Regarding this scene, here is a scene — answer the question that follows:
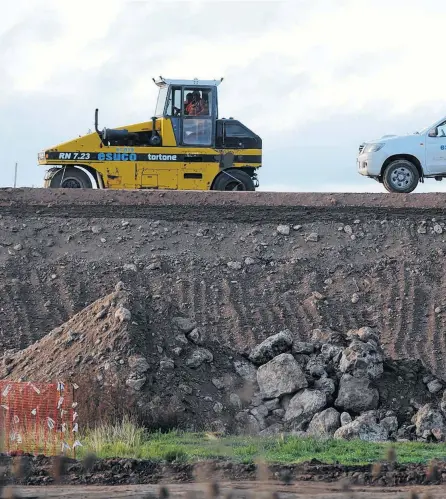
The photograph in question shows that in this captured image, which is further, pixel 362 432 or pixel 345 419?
pixel 345 419

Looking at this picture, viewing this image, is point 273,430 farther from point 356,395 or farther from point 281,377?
point 356,395

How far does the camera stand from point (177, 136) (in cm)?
3133

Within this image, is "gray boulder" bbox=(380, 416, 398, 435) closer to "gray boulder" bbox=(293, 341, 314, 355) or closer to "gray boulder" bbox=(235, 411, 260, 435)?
"gray boulder" bbox=(235, 411, 260, 435)

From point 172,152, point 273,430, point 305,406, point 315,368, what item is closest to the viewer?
point 273,430

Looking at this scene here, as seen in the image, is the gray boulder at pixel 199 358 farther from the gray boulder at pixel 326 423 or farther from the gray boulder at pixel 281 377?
the gray boulder at pixel 326 423

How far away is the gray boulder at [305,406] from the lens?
18.8 meters

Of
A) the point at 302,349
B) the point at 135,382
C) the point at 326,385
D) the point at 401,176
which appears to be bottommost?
the point at 326,385

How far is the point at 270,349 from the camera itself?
20266 mm

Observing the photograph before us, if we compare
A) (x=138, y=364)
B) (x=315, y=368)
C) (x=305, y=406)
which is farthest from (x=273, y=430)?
(x=138, y=364)

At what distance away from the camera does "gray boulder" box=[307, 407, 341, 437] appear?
18.4 metres

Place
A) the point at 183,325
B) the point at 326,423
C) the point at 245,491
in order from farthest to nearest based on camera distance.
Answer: the point at 183,325
the point at 326,423
the point at 245,491

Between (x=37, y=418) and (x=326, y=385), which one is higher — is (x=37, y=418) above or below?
below

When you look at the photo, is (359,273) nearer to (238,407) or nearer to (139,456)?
(238,407)

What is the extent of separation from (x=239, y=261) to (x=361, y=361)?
27.8 feet
